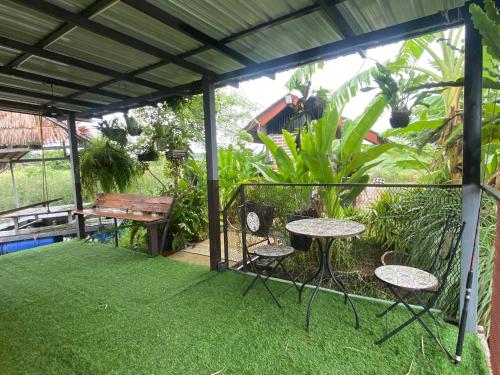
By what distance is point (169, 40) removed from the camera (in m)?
2.61

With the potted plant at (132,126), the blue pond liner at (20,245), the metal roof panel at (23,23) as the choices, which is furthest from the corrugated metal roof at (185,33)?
the blue pond liner at (20,245)

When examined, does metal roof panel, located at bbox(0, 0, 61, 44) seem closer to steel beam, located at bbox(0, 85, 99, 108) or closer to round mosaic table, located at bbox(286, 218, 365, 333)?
steel beam, located at bbox(0, 85, 99, 108)

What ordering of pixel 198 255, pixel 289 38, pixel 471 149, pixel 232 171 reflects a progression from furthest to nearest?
pixel 232 171
pixel 198 255
pixel 289 38
pixel 471 149

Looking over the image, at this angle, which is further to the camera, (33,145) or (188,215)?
(33,145)

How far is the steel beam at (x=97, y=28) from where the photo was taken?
1966mm

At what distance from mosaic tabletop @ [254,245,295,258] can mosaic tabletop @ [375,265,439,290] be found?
0.83m

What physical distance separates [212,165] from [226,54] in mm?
1329

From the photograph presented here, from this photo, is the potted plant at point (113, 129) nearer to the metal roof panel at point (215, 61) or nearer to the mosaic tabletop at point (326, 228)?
the metal roof panel at point (215, 61)

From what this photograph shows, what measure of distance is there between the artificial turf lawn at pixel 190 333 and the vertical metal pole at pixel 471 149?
521 mm

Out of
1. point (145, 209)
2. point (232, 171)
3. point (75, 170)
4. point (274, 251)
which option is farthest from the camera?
point (232, 171)

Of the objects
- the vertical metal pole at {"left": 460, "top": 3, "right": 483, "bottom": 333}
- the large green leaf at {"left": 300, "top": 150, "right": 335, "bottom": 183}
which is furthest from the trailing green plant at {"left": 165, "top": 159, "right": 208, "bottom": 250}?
the vertical metal pole at {"left": 460, "top": 3, "right": 483, "bottom": 333}

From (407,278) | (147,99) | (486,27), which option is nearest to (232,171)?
(147,99)

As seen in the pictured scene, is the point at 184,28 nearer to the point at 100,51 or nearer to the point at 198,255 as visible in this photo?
the point at 100,51

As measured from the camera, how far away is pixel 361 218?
393 centimetres
